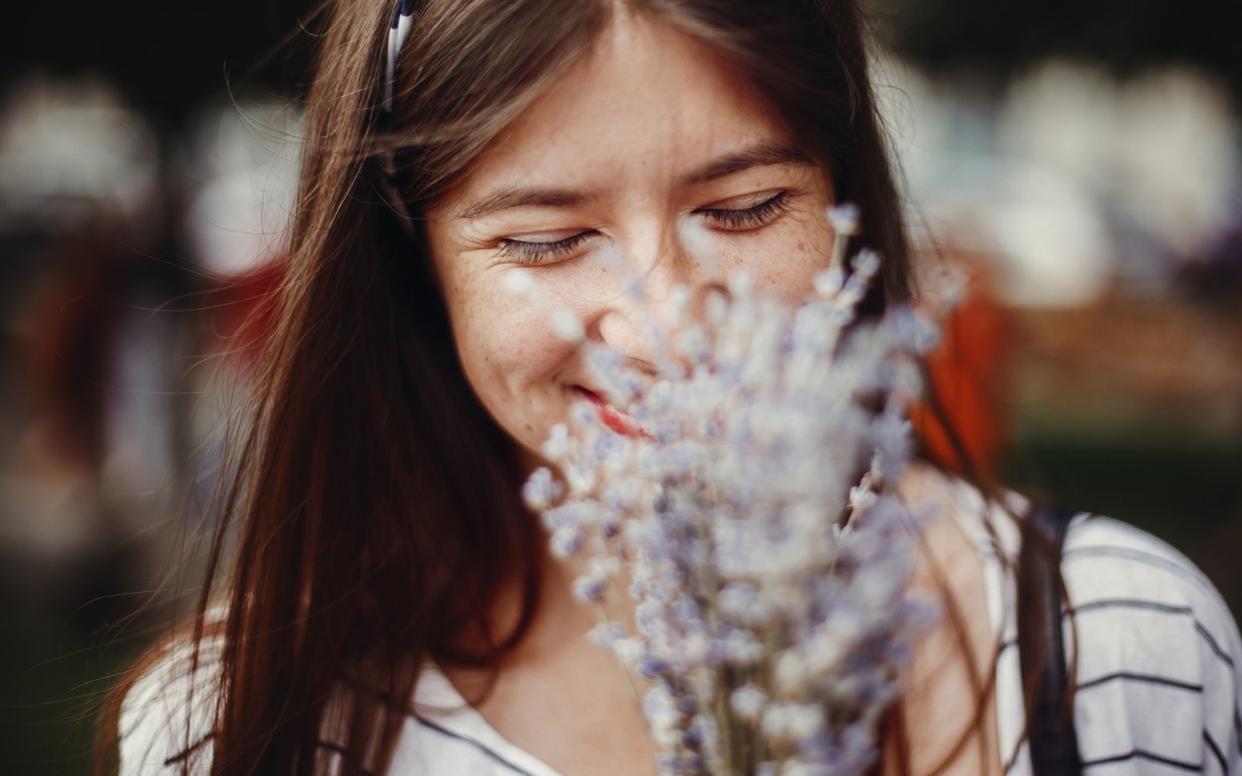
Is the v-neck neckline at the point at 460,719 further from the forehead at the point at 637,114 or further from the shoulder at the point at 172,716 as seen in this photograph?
the forehead at the point at 637,114

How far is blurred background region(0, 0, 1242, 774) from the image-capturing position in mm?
4254

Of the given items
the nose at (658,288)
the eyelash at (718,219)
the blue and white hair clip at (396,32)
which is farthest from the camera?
the blue and white hair clip at (396,32)

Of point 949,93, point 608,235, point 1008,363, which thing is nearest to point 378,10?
point 608,235

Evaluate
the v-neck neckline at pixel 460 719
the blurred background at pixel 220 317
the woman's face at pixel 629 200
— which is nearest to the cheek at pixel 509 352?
the woman's face at pixel 629 200

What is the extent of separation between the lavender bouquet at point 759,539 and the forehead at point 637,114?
1.33ft

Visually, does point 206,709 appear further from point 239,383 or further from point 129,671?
point 239,383

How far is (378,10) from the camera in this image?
147 centimetres

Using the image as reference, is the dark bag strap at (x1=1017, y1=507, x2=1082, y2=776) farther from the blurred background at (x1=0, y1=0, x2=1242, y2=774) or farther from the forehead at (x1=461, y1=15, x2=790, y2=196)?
the forehead at (x1=461, y1=15, x2=790, y2=196)

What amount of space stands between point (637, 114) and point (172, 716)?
1039 mm

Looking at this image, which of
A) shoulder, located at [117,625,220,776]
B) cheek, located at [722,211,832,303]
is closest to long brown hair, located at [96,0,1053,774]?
shoulder, located at [117,625,220,776]

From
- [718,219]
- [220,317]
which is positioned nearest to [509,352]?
[718,219]

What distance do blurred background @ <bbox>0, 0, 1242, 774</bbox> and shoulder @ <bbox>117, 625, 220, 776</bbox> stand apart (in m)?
0.17

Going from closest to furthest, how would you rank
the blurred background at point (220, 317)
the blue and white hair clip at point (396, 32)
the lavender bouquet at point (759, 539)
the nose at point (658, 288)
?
the lavender bouquet at point (759, 539) → the nose at point (658, 288) → the blue and white hair clip at point (396, 32) → the blurred background at point (220, 317)

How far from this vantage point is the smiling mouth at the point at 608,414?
1.25m
